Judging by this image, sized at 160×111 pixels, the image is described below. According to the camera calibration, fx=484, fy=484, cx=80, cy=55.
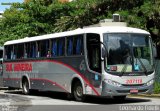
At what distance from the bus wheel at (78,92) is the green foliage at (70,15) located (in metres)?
8.13

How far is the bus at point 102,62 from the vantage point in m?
18.4

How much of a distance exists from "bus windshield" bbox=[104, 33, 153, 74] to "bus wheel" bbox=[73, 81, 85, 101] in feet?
6.69

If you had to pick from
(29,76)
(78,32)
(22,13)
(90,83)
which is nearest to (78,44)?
(78,32)

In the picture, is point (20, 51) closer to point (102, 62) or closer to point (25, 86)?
point (25, 86)

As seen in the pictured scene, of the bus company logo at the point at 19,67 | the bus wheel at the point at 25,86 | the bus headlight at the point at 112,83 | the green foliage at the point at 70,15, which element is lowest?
the bus wheel at the point at 25,86

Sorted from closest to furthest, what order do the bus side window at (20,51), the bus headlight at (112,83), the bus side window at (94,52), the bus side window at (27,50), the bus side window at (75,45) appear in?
the bus headlight at (112,83) < the bus side window at (94,52) < the bus side window at (75,45) < the bus side window at (27,50) < the bus side window at (20,51)

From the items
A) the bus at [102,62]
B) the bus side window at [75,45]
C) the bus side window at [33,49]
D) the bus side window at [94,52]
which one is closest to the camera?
the bus at [102,62]

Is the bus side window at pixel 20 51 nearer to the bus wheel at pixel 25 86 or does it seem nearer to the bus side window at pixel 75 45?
the bus wheel at pixel 25 86

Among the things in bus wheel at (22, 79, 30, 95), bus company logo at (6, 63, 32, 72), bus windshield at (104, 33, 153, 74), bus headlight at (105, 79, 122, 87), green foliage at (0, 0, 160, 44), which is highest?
green foliage at (0, 0, 160, 44)

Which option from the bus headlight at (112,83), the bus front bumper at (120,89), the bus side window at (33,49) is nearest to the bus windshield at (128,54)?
the bus headlight at (112,83)

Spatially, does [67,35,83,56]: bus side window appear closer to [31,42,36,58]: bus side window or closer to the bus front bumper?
the bus front bumper

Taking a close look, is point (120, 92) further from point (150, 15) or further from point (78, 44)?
point (150, 15)

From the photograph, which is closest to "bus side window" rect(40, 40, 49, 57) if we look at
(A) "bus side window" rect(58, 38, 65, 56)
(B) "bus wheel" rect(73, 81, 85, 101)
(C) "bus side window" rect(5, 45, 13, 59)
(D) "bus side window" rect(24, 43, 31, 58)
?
(A) "bus side window" rect(58, 38, 65, 56)

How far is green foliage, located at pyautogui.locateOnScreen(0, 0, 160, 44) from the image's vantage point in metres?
27.7
